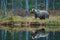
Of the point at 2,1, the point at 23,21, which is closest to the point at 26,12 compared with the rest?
the point at 2,1

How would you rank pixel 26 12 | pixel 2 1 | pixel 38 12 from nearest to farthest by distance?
pixel 38 12
pixel 26 12
pixel 2 1

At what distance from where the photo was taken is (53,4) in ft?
112

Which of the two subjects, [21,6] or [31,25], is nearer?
[31,25]

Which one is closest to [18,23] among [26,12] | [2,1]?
[26,12]

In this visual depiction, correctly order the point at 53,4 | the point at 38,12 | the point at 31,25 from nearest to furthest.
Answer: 1. the point at 31,25
2. the point at 38,12
3. the point at 53,4

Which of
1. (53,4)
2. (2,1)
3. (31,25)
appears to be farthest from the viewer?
(53,4)

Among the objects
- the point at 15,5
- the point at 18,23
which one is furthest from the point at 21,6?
the point at 18,23

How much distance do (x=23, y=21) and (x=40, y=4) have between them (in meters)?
11.7

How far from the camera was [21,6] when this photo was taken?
33344 mm

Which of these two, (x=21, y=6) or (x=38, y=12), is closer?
(x=38, y=12)

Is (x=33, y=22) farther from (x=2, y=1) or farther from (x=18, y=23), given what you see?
(x=2, y=1)

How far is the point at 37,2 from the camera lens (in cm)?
3409

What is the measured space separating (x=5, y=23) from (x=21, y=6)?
473 inches

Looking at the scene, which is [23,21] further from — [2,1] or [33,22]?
[2,1]
